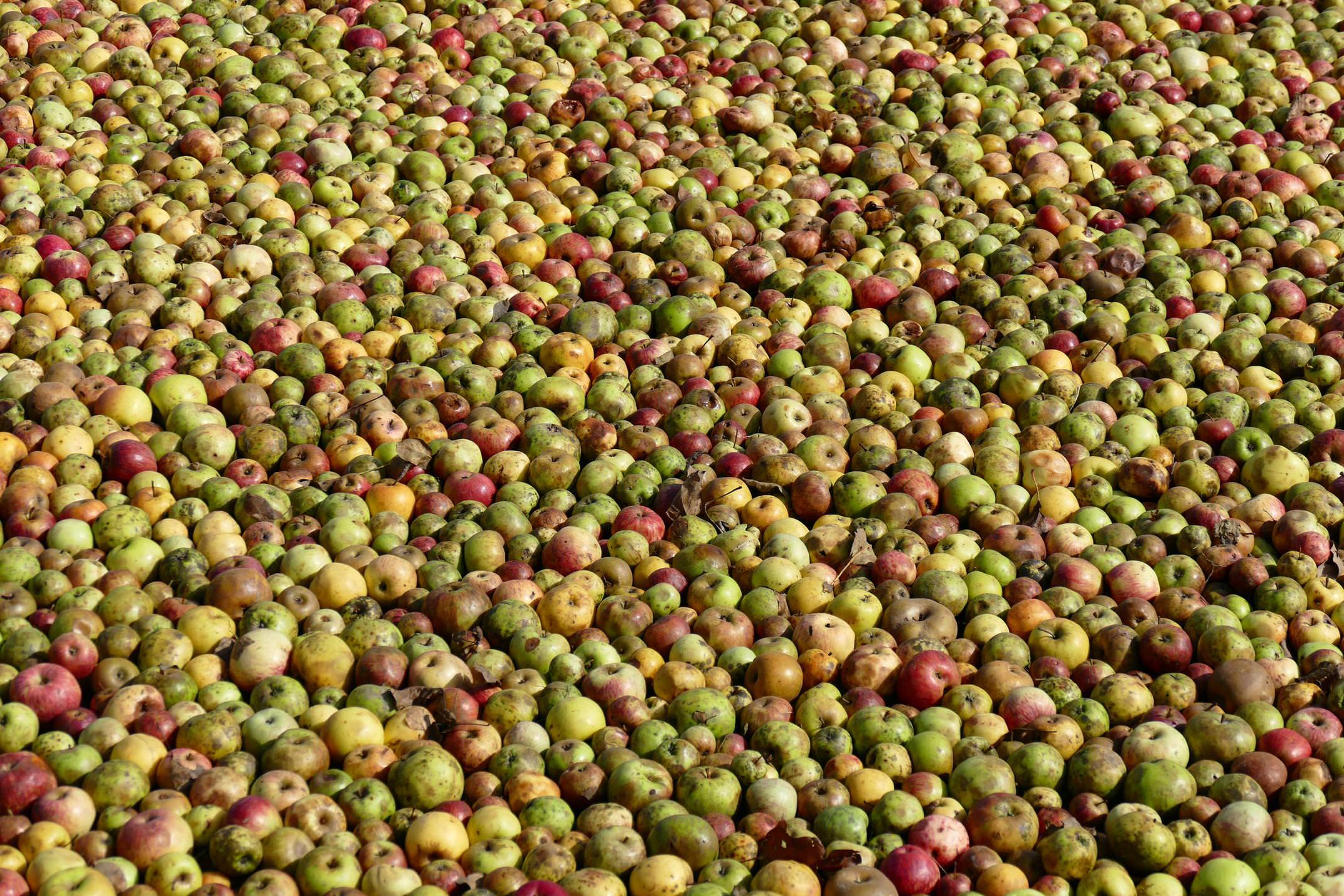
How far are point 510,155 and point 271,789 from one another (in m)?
5.80

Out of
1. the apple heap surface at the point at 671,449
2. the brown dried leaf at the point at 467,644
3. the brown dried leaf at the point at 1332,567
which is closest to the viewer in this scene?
the apple heap surface at the point at 671,449

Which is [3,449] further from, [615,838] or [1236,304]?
[1236,304]

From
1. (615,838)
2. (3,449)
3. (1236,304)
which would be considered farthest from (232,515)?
(1236,304)

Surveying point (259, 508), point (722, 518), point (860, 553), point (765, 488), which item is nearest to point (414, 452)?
point (259, 508)

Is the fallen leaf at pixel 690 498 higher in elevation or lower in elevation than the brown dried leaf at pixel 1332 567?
lower

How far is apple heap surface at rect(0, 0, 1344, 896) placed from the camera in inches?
215

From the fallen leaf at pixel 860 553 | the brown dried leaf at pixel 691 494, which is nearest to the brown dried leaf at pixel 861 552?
the fallen leaf at pixel 860 553

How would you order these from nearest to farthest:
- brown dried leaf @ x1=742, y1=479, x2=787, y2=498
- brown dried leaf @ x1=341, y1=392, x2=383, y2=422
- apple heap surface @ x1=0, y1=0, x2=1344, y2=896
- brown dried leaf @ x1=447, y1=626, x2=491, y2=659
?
apple heap surface @ x1=0, y1=0, x2=1344, y2=896, brown dried leaf @ x1=447, y1=626, x2=491, y2=659, brown dried leaf @ x1=742, y1=479, x2=787, y2=498, brown dried leaf @ x1=341, y1=392, x2=383, y2=422

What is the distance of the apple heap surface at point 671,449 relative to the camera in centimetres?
546

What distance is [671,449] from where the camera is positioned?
759cm

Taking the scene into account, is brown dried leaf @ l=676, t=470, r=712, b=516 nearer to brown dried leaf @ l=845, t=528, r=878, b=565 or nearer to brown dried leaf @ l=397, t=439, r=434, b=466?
brown dried leaf @ l=845, t=528, r=878, b=565

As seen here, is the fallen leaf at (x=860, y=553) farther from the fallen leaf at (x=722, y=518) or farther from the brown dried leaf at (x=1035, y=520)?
the brown dried leaf at (x=1035, y=520)

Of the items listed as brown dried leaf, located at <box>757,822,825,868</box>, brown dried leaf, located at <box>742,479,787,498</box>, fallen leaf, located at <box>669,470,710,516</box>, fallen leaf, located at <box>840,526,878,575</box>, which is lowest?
fallen leaf, located at <box>669,470,710,516</box>

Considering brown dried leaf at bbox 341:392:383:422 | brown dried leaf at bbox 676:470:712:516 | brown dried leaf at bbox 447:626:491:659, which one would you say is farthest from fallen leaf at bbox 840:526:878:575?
brown dried leaf at bbox 341:392:383:422
